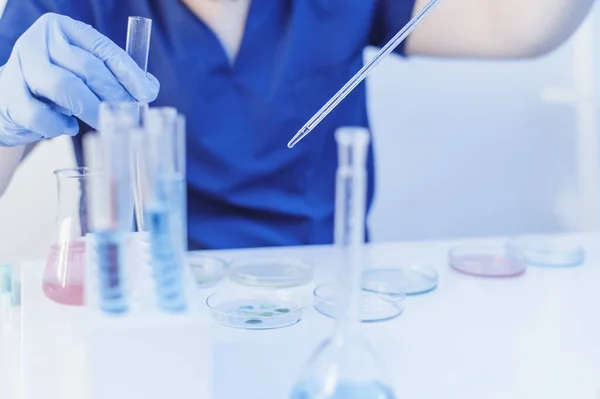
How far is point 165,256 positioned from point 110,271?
31 millimetres

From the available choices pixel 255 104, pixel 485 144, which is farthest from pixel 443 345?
pixel 485 144

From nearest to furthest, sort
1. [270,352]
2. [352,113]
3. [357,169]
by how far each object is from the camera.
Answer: [357,169] < [270,352] < [352,113]

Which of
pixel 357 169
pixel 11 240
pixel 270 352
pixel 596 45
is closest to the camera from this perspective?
pixel 357 169

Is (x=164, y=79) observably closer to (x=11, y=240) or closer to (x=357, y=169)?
(x=11, y=240)

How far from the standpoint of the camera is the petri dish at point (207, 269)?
2.05 feet

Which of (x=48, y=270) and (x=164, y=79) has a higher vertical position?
(x=164, y=79)

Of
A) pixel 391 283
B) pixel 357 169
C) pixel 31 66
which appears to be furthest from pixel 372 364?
pixel 31 66

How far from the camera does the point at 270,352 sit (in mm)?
495

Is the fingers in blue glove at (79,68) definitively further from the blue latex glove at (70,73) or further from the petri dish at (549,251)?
the petri dish at (549,251)

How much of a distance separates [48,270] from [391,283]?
0.30 metres

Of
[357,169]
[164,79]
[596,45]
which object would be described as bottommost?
[357,169]

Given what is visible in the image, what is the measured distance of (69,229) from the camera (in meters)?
0.50

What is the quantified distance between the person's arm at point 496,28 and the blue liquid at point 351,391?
0.66 metres

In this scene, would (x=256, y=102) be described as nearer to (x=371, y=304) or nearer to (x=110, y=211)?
(x=371, y=304)
